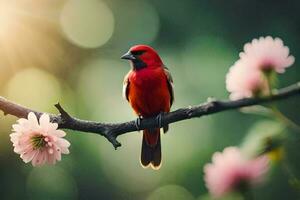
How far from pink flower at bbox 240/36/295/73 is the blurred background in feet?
14.8

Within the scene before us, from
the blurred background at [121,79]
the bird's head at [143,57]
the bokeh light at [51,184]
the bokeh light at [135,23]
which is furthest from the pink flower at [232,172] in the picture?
the bokeh light at [135,23]

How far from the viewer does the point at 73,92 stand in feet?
26.7

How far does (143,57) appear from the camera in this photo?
9.07ft

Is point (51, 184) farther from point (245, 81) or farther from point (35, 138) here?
point (245, 81)

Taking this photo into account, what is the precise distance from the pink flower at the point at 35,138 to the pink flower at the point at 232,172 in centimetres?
51

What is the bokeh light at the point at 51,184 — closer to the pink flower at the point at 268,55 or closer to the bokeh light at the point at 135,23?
the bokeh light at the point at 135,23

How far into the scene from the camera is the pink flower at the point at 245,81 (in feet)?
3.05

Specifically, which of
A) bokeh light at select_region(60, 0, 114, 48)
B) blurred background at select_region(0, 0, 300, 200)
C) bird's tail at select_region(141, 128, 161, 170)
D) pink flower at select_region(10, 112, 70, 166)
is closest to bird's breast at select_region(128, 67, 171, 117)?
bird's tail at select_region(141, 128, 161, 170)

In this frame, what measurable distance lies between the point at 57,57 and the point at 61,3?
4.09 feet

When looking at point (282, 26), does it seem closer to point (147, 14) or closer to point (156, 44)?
point (156, 44)

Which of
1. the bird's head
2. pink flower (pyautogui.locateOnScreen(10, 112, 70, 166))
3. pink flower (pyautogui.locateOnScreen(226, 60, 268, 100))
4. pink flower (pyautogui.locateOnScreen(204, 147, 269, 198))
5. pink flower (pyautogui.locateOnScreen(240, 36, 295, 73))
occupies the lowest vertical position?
pink flower (pyautogui.locateOnScreen(204, 147, 269, 198))

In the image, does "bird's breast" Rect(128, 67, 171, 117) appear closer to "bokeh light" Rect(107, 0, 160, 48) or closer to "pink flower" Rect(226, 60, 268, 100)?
"pink flower" Rect(226, 60, 268, 100)

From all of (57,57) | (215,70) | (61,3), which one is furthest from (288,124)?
(61,3)

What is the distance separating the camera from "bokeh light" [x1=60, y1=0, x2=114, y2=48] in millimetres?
9852
